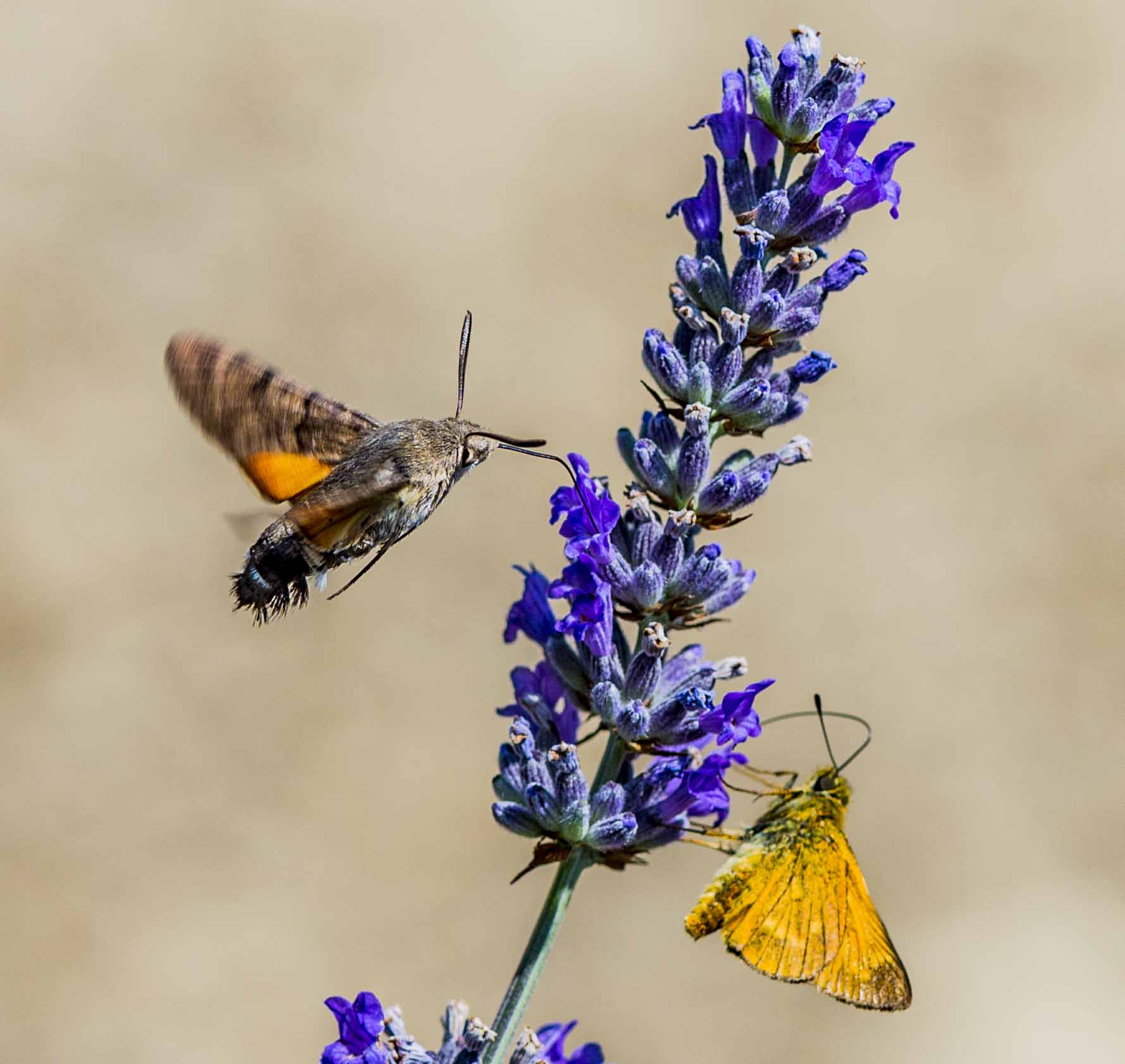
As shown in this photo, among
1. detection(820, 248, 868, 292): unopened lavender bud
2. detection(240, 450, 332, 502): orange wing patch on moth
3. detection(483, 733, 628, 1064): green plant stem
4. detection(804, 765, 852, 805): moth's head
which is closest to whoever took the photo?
detection(483, 733, 628, 1064): green plant stem

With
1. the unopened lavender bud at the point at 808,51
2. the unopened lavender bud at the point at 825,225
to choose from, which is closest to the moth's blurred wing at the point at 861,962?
the unopened lavender bud at the point at 825,225

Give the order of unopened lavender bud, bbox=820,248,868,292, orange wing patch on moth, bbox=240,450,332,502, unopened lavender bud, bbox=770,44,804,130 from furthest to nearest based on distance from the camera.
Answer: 1. orange wing patch on moth, bbox=240,450,332,502
2. unopened lavender bud, bbox=820,248,868,292
3. unopened lavender bud, bbox=770,44,804,130

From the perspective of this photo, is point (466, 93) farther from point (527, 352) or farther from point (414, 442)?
point (414, 442)

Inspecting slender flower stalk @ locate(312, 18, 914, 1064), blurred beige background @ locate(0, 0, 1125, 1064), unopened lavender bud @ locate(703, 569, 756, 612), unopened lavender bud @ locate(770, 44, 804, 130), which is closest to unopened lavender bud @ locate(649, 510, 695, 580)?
slender flower stalk @ locate(312, 18, 914, 1064)

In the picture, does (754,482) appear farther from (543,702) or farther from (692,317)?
(543,702)

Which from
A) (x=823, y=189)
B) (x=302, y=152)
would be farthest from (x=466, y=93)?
(x=823, y=189)

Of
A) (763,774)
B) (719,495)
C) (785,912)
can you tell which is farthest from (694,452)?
(785,912)

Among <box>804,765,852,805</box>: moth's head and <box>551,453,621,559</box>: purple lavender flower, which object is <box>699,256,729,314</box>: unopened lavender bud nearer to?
<box>551,453,621,559</box>: purple lavender flower
